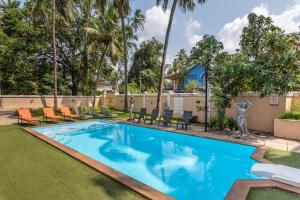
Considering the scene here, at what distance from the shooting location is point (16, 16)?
1955 centimetres

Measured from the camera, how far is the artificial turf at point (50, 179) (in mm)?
3650

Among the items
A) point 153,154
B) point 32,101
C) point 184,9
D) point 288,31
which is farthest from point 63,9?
point 288,31

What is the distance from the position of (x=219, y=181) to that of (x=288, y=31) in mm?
8265

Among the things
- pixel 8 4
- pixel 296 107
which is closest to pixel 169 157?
pixel 296 107

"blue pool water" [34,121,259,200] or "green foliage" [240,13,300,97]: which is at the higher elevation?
"green foliage" [240,13,300,97]

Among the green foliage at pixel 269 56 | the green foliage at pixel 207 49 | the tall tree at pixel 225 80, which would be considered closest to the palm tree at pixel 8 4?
the green foliage at pixel 207 49

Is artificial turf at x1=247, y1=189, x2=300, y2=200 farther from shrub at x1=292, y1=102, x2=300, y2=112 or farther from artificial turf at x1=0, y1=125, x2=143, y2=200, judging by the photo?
shrub at x1=292, y1=102, x2=300, y2=112

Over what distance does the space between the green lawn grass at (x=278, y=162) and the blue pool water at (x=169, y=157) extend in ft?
2.14

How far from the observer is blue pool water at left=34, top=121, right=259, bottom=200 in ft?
15.7

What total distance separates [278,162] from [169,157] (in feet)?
11.5

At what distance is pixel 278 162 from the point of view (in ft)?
18.4

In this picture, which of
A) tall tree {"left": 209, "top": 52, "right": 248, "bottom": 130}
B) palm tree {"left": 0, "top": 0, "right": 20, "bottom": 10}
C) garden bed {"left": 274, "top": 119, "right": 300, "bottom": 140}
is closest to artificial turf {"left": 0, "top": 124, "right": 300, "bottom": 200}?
garden bed {"left": 274, "top": 119, "right": 300, "bottom": 140}

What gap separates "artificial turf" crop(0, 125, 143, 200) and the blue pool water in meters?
1.15

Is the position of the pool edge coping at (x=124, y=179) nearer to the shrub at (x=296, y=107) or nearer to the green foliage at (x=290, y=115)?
the green foliage at (x=290, y=115)
